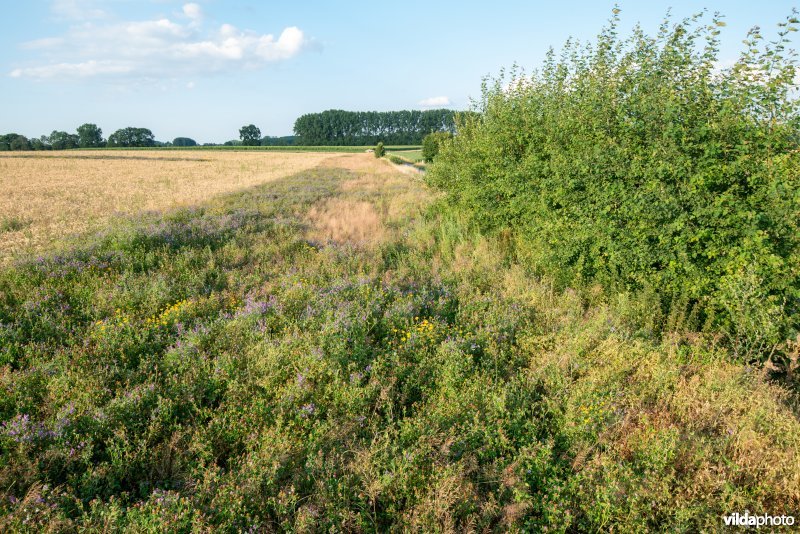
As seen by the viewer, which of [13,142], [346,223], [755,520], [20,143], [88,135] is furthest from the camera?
[88,135]

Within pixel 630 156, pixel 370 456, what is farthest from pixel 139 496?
pixel 630 156

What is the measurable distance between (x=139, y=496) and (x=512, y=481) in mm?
3323

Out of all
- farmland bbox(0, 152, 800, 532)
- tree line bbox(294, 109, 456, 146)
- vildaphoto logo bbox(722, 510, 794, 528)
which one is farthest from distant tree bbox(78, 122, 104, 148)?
vildaphoto logo bbox(722, 510, 794, 528)

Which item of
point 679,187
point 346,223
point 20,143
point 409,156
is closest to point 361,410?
point 679,187

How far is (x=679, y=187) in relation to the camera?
5.83 meters

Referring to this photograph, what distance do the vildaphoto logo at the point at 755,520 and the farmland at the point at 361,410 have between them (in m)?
0.10

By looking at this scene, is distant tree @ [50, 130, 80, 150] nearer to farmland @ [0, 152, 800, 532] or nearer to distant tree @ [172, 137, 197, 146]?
distant tree @ [172, 137, 197, 146]

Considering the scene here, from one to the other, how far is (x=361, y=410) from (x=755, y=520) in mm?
3581

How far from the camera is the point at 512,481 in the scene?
141 inches

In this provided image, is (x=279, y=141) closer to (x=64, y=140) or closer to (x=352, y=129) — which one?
(x=352, y=129)

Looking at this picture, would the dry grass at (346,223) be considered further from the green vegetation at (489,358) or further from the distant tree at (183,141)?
the distant tree at (183,141)

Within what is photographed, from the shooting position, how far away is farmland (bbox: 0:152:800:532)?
3.41 m

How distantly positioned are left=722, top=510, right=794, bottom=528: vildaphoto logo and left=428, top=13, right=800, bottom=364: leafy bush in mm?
2575

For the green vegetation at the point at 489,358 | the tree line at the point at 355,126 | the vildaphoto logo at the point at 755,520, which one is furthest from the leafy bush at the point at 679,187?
the tree line at the point at 355,126
